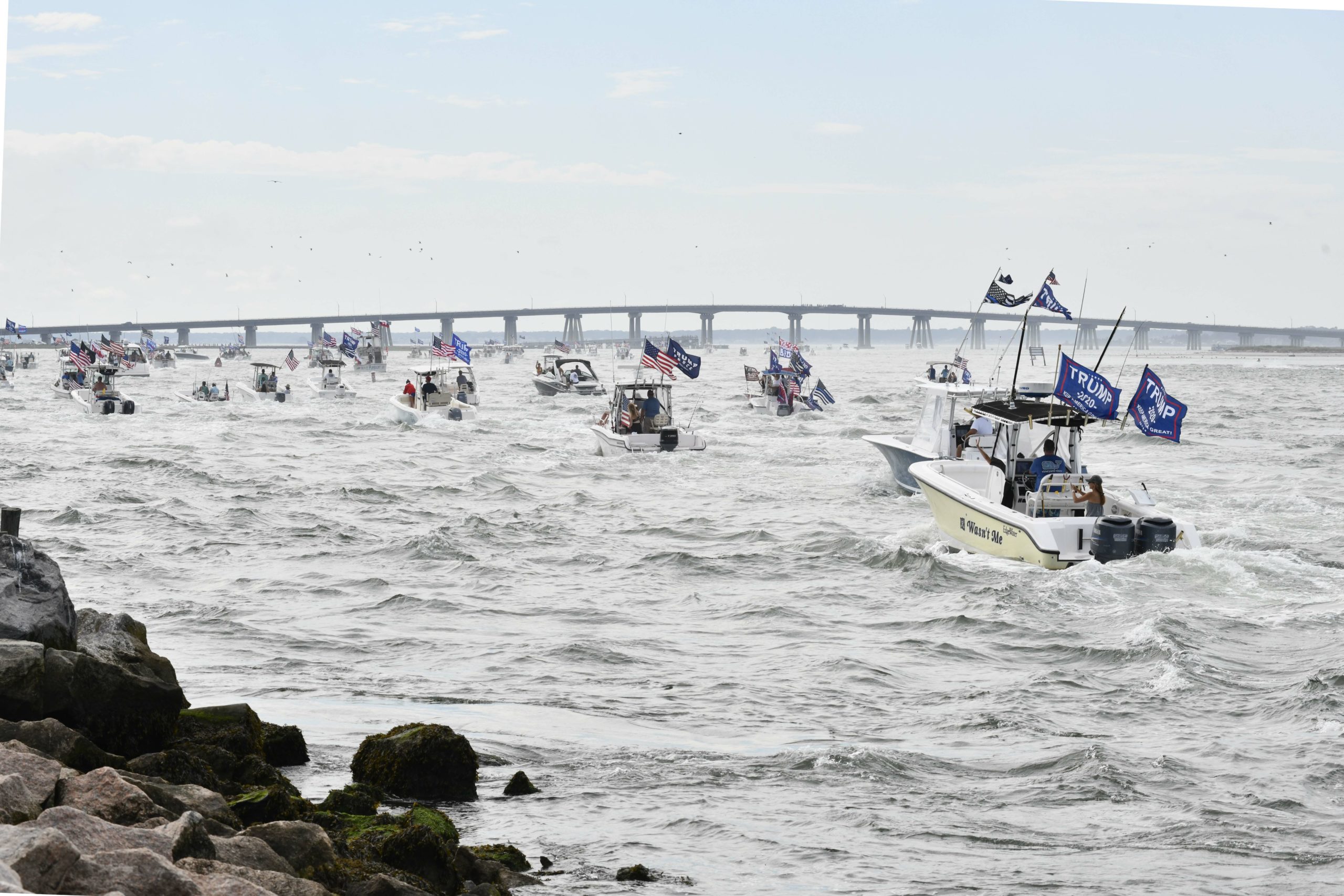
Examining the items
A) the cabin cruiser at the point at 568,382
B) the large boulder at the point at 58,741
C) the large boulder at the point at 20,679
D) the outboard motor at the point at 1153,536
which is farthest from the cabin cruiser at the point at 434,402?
the large boulder at the point at 58,741

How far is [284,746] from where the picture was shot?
993cm

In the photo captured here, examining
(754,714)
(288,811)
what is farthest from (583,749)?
(288,811)

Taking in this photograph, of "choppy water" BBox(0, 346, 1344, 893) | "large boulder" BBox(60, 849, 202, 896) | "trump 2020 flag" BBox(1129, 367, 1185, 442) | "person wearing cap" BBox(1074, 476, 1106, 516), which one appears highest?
"trump 2020 flag" BBox(1129, 367, 1185, 442)

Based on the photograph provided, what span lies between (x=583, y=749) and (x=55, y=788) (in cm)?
430

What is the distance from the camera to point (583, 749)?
35.5 ft

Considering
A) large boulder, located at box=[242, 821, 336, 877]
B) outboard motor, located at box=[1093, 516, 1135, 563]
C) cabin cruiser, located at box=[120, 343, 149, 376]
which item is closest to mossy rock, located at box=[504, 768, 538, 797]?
A: large boulder, located at box=[242, 821, 336, 877]

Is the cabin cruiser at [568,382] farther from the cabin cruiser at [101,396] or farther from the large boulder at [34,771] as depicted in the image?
the large boulder at [34,771]

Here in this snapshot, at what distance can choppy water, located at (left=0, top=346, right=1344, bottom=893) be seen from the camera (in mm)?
8977

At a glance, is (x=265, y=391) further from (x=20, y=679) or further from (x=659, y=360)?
(x=20, y=679)

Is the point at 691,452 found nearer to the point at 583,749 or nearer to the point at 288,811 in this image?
the point at 583,749

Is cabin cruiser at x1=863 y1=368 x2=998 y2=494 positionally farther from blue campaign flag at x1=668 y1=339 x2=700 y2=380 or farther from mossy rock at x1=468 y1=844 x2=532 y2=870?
mossy rock at x1=468 y1=844 x2=532 y2=870

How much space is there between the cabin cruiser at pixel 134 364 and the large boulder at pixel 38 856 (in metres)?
82.8

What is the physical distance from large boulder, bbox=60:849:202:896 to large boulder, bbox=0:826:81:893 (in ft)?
0.18

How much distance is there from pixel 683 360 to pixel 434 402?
51.1ft
